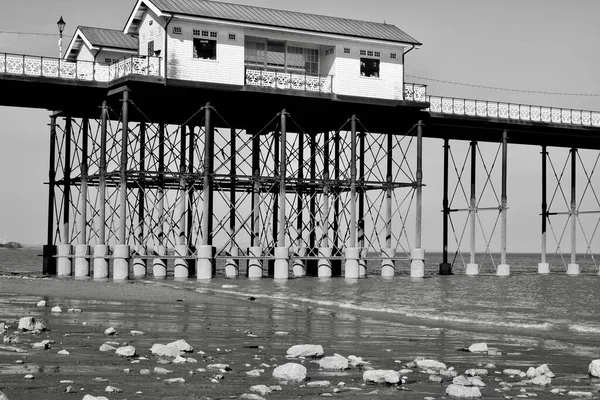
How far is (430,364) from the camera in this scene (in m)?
14.6

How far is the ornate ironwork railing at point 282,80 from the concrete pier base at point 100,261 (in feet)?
34.2

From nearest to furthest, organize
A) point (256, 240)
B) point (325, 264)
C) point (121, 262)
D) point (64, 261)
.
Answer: point (121, 262)
point (64, 261)
point (325, 264)
point (256, 240)

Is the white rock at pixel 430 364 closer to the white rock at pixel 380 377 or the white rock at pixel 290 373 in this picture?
the white rock at pixel 380 377

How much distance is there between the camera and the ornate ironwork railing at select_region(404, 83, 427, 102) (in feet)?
167

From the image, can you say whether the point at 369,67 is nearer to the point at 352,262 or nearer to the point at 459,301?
the point at 352,262

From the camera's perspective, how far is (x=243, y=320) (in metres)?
22.4

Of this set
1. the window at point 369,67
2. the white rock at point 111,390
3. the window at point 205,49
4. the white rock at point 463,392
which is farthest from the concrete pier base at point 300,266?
the white rock at point 111,390

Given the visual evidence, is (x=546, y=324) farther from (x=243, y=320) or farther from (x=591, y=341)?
(x=243, y=320)

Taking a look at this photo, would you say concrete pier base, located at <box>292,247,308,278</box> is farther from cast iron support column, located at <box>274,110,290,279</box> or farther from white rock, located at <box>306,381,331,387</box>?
white rock, located at <box>306,381,331,387</box>

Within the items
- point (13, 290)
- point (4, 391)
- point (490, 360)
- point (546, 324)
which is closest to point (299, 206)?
point (13, 290)

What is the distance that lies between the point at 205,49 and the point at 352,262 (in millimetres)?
12426

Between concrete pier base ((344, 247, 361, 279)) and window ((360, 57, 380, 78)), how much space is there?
892 cm

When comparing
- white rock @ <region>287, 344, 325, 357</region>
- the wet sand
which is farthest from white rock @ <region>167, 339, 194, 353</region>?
white rock @ <region>287, 344, 325, 357</region>

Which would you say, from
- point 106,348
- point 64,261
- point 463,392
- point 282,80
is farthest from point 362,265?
point 463,392
